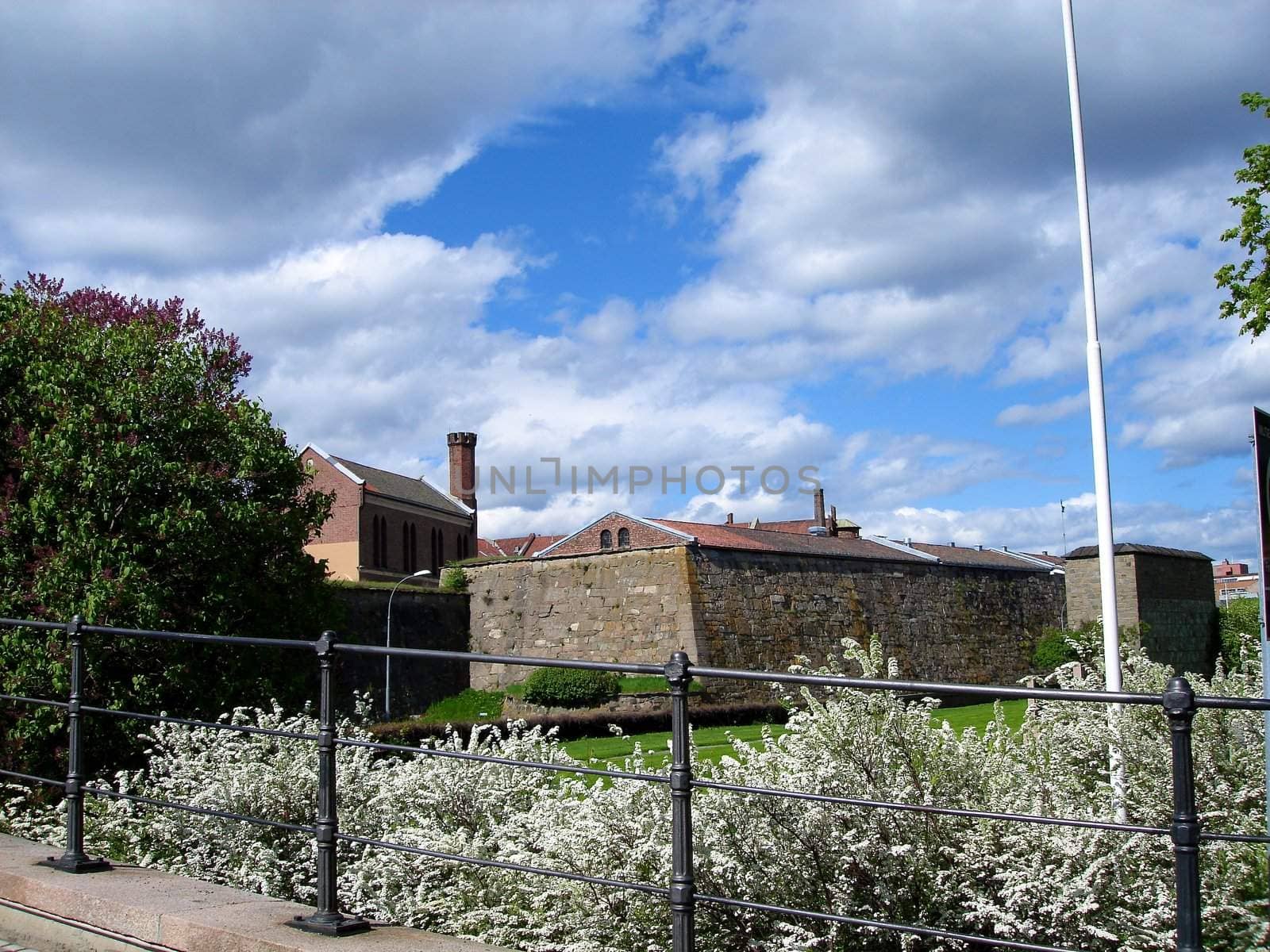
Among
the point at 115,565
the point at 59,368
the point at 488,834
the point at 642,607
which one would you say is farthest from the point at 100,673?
the point at 642,607

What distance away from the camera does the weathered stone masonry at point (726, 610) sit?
27.6 m

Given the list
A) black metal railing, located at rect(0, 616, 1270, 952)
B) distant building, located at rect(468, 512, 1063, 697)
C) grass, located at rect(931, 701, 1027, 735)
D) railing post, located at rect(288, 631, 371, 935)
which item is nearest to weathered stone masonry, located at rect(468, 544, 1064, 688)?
distant building, located at rect(468, 512, 1063, 697)

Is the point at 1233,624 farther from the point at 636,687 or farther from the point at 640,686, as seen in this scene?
the point at 636,687

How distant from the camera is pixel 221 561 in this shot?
870 centimetres

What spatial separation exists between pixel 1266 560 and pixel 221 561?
705cm

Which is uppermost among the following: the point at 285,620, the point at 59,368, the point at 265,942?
the point at 59,368

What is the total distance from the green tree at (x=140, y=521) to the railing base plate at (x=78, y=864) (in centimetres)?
349

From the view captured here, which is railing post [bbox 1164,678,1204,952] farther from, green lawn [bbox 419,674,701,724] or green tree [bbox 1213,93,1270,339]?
green lawn [bbox 419,674,701,724]

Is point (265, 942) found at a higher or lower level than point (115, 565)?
lower

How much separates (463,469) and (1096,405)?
4775 cm

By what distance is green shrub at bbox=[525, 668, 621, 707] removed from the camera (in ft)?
86.1

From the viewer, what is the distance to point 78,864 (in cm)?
452

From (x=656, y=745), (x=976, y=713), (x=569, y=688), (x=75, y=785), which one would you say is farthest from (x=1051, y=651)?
(x=75, y=785)

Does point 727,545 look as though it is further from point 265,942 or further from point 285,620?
point 265,942
